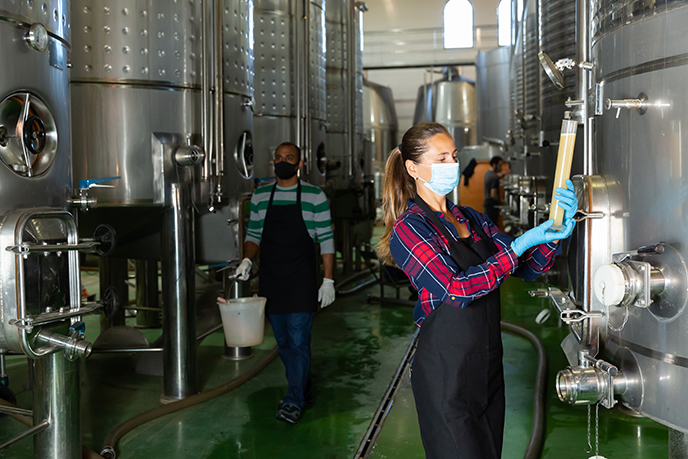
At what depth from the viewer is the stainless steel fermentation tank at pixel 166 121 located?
10.9ft

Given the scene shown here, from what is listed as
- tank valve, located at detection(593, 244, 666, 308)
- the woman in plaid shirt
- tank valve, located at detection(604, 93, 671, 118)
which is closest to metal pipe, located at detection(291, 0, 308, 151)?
the woman in plaid shirt

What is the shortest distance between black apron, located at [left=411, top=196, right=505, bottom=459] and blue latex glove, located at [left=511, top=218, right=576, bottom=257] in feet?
0.68

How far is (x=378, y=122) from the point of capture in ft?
46.2

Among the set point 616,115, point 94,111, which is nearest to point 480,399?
point 616,115

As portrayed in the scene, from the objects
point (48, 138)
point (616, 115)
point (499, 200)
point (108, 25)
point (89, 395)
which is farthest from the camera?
point (499, 200)

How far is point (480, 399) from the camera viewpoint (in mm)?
1828

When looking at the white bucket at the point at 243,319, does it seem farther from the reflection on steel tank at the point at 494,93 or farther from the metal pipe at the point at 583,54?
the reflection on steel tank at the point at 494,93

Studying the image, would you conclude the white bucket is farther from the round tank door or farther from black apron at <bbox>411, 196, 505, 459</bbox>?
black apron at <bbox>411, 196, 505, 459</bbox>

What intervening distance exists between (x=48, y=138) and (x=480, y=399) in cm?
171

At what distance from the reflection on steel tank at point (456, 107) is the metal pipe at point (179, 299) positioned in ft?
34.7

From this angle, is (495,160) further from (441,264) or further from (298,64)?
(441,264)

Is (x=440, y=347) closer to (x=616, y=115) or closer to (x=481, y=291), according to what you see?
(x=481, y=291)

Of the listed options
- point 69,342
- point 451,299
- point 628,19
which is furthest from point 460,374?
point 69,342

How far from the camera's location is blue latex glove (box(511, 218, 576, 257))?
1.63 metres
